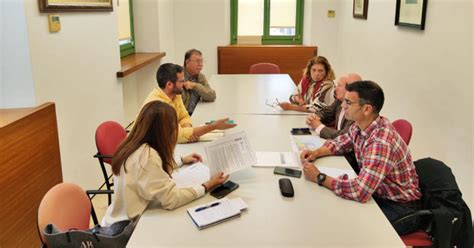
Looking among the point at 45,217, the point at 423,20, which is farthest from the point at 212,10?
the point at 45,217

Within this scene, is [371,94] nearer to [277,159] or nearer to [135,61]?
[277,159]

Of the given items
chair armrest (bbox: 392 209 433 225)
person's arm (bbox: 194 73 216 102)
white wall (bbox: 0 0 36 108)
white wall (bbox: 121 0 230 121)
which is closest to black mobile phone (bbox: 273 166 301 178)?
chair armrest (bbox: 392 209 433 225)

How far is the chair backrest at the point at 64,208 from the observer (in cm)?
156

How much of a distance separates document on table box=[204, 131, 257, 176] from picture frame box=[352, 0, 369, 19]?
12.0 feet

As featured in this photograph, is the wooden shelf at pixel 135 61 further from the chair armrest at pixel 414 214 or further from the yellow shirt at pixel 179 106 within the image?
the chair armrest at pixel 414 214

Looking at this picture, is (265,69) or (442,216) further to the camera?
(265,69)

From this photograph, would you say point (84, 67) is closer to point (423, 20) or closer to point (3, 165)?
point (3, 165)

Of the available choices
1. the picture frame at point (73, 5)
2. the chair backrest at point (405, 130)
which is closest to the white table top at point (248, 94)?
the chair backrest at point (405, 130)

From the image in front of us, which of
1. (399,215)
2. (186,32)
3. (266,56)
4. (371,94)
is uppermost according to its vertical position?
(186,32)

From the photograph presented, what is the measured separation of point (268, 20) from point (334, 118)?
3.89 meters

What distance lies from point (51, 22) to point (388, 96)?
315 centimetres

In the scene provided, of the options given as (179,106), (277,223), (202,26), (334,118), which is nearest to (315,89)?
(334,118)

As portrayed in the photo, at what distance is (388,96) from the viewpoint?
4090 millimetres

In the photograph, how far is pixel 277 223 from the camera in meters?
1.55
